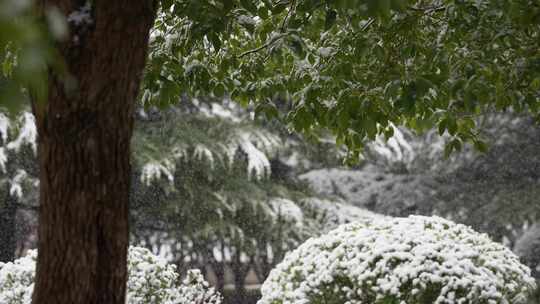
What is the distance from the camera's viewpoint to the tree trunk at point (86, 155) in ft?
8.95

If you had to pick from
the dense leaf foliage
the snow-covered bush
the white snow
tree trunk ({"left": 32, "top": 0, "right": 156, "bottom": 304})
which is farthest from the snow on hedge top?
the white snow

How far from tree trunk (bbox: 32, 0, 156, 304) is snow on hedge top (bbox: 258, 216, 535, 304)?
3.00m

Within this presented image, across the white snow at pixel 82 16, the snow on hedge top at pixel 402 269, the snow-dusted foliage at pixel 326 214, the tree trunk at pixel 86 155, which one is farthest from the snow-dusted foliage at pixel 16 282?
the snow-dusted foliage at pixel 326 214

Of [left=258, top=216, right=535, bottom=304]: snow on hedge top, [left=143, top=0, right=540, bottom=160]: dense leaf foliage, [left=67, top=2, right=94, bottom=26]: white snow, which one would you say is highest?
[left=143, top=0, right=540, bottom=160]: dense leaf foliage

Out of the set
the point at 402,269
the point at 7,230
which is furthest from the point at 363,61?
the point at 7,230

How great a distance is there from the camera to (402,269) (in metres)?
5.38

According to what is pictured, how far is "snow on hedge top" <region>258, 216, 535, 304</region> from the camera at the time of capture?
5324mm

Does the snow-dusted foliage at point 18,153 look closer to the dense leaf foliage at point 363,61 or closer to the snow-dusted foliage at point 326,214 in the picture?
the snow-dusted foliage at point 326,214

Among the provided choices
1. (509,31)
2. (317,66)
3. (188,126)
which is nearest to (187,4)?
(317,66)

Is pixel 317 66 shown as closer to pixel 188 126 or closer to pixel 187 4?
pixel 187 4

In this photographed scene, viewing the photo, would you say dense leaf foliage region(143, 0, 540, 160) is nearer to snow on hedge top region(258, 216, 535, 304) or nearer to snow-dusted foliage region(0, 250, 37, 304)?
snow on hedge top region(258, 216, 535, 304)

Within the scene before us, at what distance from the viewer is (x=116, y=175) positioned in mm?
2807

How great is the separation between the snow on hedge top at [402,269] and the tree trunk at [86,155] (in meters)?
3.00

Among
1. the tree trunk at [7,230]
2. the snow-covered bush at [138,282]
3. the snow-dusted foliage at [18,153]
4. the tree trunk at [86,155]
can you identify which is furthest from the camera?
the tree trunk at [7,230]
